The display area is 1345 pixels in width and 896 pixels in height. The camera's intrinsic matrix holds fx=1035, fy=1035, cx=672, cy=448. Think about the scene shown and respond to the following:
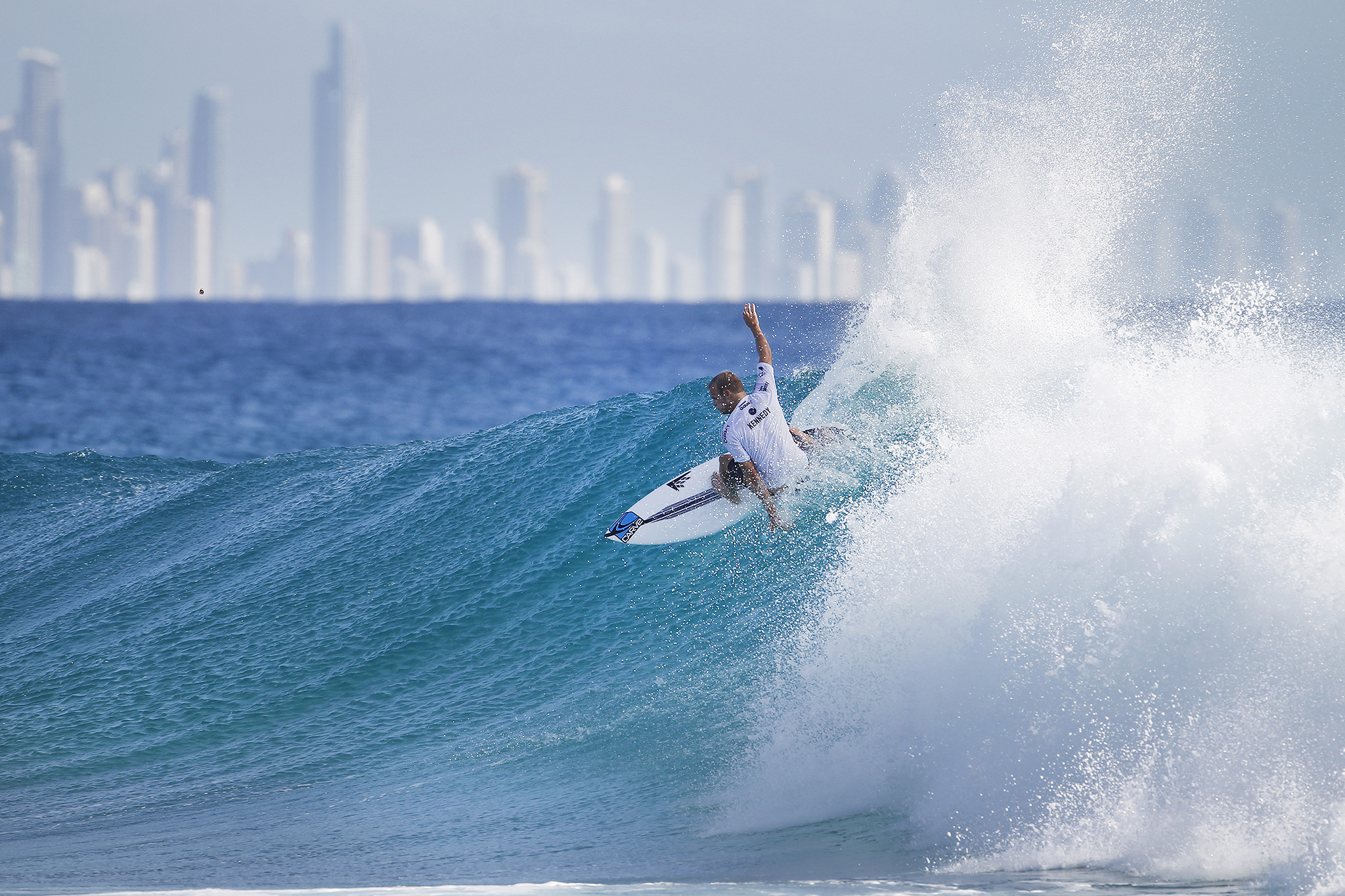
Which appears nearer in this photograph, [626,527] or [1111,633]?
[1111,633]

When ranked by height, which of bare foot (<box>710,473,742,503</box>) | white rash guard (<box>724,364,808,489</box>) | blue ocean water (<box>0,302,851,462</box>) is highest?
blue ocean water (<box>0,302,851,462</box>)

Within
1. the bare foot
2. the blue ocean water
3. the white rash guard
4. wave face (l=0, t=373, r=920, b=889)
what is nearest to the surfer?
the white rash guard

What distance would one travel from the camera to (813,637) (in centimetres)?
633

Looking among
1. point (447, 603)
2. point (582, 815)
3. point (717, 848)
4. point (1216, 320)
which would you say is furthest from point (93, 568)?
point (1216, 320)

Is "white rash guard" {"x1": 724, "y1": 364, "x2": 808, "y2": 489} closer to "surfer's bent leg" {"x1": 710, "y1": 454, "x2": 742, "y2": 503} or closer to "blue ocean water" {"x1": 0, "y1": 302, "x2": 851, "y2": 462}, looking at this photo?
"surfer's bent leg" {"x1": 710, "y1": 454, "x2": 742, "y2": 503}

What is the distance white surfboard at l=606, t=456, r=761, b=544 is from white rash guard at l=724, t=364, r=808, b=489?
1.97 ft

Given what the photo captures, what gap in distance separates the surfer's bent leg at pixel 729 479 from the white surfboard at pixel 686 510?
5cm

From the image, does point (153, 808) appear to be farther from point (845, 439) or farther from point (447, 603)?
point (845, 439)

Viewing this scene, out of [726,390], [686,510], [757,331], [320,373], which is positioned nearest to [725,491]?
[686,510]

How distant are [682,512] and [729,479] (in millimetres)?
611

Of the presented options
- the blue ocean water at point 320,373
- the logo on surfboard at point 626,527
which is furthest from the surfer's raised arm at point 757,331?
the blue ocean water at point 320,373

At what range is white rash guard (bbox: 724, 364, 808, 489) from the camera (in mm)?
7293

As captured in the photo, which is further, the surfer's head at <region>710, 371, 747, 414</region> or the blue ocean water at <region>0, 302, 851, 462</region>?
the blue ocean water at <region>0, 302, 851, 462</region>

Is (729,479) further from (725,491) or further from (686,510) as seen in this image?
(686,510)
